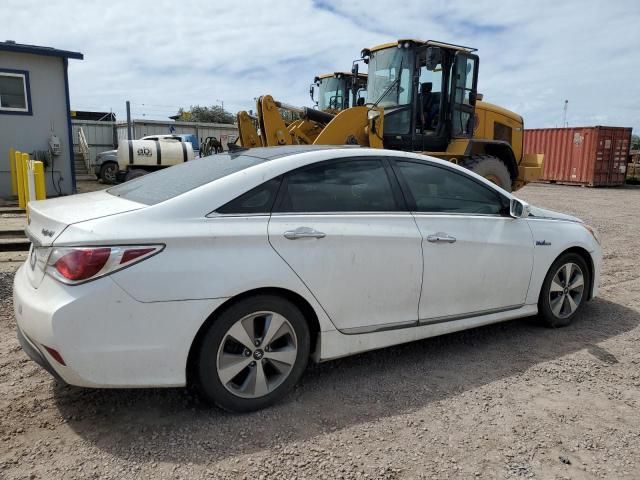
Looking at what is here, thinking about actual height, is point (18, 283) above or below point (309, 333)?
above

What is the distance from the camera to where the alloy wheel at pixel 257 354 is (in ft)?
9.62

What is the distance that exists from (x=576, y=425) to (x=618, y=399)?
1.74 feet

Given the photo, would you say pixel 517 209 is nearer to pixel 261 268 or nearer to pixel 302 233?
pixel 302 233

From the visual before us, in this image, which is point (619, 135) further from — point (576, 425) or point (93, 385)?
point (93, 385)

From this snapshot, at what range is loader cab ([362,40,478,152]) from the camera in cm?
924

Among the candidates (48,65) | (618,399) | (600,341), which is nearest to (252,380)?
(618,399)

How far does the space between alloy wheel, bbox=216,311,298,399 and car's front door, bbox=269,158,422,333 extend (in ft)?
1.03

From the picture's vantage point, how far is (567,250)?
15.0 feet

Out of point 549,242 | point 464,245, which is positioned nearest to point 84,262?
point 464,245

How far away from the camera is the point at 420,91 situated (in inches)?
377

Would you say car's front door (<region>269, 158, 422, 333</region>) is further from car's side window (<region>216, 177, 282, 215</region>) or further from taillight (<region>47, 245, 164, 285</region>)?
taillight (<region>47, 245, 164, 285</region>)

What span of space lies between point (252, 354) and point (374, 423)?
0.80m

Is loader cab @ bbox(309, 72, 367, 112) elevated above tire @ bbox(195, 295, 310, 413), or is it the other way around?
loader cab @ bbox(309, 72, 367, 112)

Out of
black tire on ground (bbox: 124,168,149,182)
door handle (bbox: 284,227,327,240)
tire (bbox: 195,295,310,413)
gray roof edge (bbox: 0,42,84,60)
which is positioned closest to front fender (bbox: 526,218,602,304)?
door handle (bbox: 284,227,327,240)
